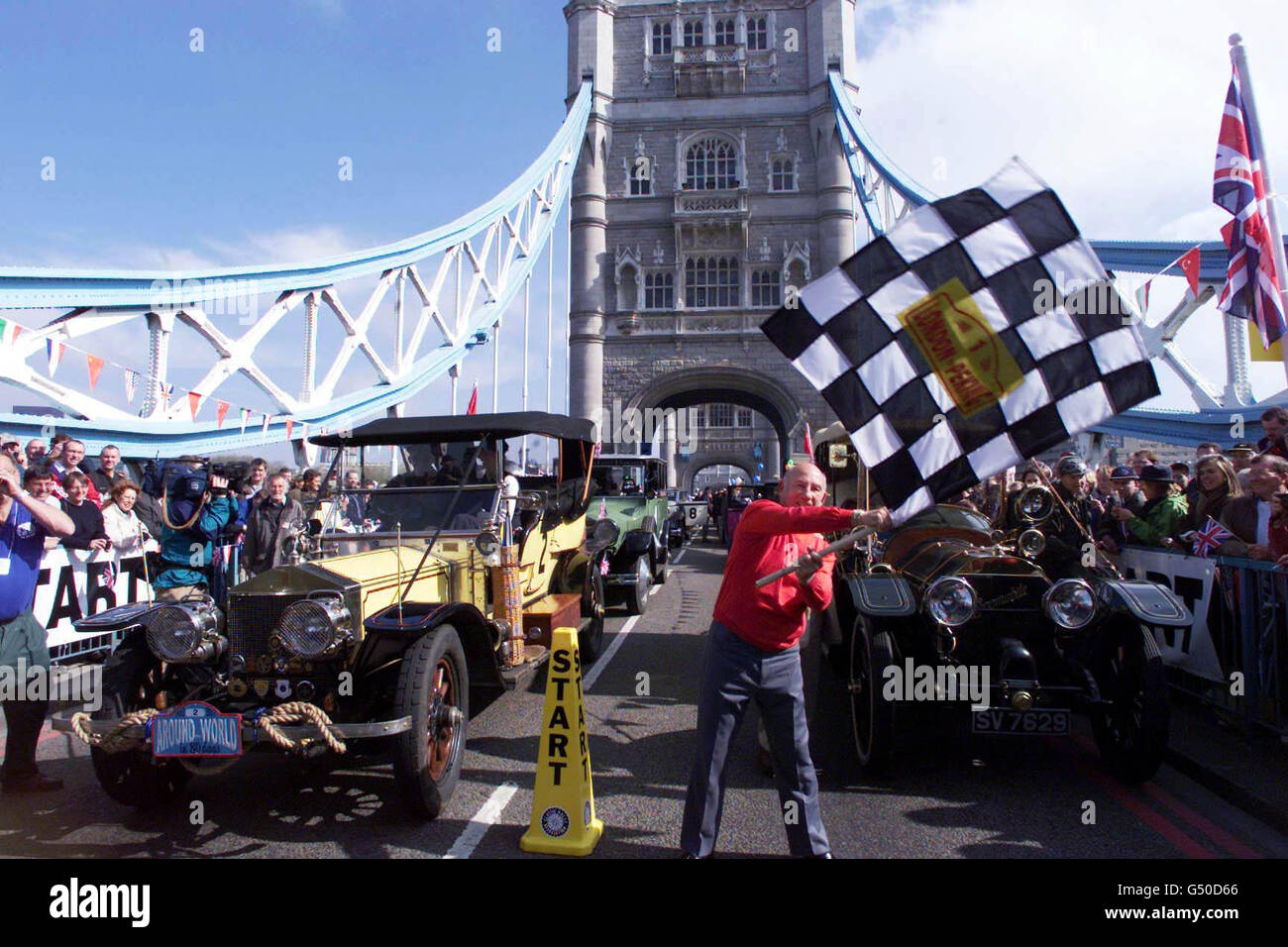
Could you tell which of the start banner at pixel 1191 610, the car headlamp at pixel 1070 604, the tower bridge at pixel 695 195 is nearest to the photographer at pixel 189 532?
the car headlamp at pixel 1070 604

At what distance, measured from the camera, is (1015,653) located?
408 centimetres

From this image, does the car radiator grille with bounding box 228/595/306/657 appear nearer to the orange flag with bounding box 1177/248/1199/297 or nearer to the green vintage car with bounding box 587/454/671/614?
the green vintage car with bounding box 587/454/671/614

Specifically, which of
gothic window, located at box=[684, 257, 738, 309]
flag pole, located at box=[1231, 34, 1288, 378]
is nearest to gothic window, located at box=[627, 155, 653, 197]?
gothic window, located at box=[684, 257, 738, 309]

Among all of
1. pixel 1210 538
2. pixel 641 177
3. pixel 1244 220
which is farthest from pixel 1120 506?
pixel 641 177

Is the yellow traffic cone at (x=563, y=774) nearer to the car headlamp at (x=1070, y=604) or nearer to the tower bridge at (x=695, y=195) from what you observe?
the car headlamp at (x=1070, y=604)

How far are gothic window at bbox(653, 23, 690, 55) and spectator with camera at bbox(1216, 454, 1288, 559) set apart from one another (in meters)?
39.0

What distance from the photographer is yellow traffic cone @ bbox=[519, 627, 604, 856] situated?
11.0 feet

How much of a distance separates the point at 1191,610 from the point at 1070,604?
6.80ft

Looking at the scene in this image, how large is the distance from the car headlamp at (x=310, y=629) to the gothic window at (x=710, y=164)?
3596 centimetres

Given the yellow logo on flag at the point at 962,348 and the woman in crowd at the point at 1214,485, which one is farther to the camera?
the woman in crowd at the point at 1214,485

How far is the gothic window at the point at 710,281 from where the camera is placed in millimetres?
36156

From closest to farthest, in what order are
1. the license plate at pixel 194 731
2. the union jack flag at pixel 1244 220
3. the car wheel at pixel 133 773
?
the license plate at pixel 194 731 → the car wheel at pixel 133 773 → the union jack flag at pixel 1244 220
